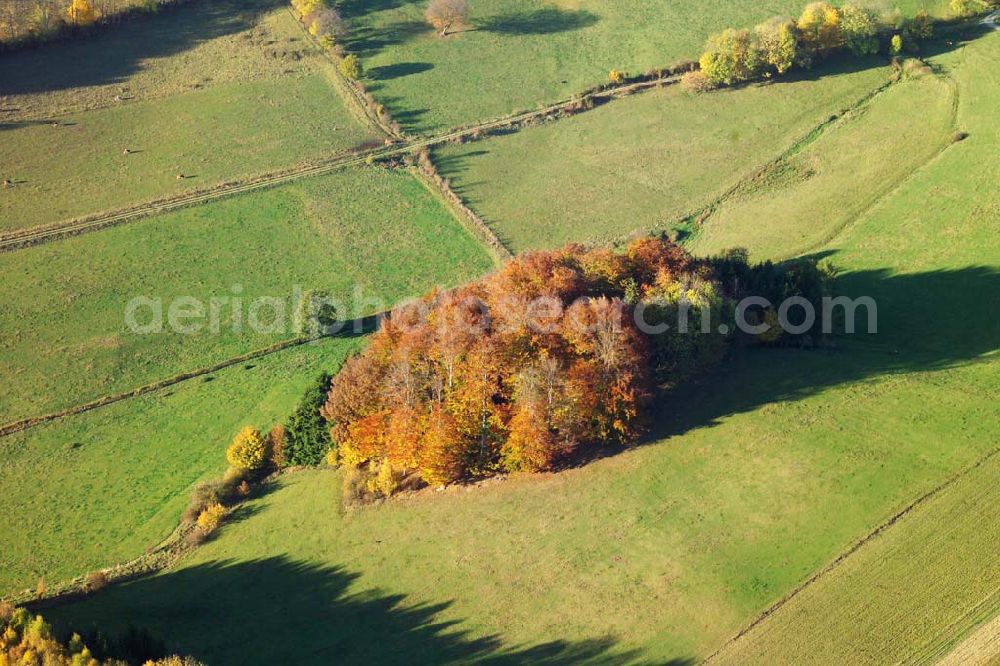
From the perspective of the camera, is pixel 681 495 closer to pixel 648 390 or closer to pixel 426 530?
pixel 648 390

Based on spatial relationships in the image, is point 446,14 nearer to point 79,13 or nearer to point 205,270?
point 79,13

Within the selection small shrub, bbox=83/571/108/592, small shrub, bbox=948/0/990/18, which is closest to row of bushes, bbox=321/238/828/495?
small shrub, bbox=83/571/108/592

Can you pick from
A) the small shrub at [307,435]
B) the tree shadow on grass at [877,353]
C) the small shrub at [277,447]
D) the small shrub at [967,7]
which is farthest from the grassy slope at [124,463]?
the small shrub at [967,7]

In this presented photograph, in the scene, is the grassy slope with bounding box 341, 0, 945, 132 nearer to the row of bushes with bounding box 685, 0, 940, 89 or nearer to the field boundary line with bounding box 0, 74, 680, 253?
the field boundary line with bounding box 0, 74, 680, 253

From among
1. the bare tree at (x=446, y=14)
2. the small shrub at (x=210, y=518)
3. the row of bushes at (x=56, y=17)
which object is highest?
the row of bushes at (x=56, y=17)

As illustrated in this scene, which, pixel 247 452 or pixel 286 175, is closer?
pixel 247 452

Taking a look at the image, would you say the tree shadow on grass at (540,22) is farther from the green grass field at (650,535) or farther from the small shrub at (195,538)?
the small shrub at (195,538)

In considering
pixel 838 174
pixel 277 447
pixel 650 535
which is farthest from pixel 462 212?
pixel 650 535
